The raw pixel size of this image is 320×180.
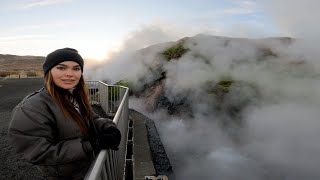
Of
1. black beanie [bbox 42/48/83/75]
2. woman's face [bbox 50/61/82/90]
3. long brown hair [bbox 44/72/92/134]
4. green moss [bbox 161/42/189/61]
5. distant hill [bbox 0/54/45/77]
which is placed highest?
black beanie [bbox 42/48/83/75]

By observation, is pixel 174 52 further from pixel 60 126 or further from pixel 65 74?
pixel 60 126

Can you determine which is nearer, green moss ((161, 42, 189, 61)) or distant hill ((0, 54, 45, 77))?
green moss ((161, 42, 189, 61))

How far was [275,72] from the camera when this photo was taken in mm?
14828

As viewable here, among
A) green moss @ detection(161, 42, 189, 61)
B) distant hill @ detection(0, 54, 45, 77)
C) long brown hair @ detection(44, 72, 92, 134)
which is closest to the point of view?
long brown hair @ detection(44, 72, 92, 134)

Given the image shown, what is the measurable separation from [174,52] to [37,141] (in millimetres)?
16665

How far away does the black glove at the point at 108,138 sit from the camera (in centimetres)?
284

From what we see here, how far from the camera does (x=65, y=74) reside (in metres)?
2.78

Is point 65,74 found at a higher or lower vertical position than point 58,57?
lower

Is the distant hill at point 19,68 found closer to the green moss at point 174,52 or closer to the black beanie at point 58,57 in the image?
the green moss at point 174,52

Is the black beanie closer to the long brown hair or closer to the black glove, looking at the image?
the long brown hair

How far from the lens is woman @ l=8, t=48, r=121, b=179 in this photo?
2.48 metres

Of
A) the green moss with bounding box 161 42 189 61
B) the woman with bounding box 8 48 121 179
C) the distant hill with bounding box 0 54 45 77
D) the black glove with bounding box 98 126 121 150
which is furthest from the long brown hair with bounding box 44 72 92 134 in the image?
the distant hill with bounding box 0 54 45 77

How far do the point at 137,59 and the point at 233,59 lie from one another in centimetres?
650

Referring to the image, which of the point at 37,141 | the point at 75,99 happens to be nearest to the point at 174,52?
the point at 75,99
